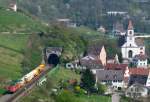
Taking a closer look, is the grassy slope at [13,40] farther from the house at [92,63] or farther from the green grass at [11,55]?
the house at [92,63]

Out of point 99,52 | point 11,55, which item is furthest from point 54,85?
point 99,52

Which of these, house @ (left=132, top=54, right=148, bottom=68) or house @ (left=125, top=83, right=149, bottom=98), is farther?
house @ (left=132, top=54, right=148, bottom=68)

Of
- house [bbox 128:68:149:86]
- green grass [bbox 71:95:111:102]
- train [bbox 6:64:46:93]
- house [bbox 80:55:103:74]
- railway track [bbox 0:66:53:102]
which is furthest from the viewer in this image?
house [bbox 80:55:103:74]

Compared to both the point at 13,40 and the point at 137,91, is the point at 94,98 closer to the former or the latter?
the point at 137,91

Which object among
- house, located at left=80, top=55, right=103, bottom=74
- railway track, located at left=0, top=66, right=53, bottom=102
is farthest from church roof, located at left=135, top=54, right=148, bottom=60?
railway track, located at left=0, top=66, right=53, bottom=102

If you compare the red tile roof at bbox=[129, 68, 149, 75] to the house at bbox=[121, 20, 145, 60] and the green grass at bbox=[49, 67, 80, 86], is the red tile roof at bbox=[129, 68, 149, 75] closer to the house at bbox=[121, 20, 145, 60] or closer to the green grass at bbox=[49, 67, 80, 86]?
the green grass at bbox=[49, 67, 80, 86]

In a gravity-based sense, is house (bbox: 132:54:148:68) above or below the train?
below

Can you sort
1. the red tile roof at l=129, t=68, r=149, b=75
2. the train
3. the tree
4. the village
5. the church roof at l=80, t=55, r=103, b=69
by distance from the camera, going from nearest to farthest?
the train < the tree < the village < the red tile roof at l=129, t=68, r=149, b=75 < the church roof at l=80, t=55, r=103, b=69

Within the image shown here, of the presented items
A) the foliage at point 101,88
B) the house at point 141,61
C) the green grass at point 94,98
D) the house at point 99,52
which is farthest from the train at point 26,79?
the house at point 141,61
